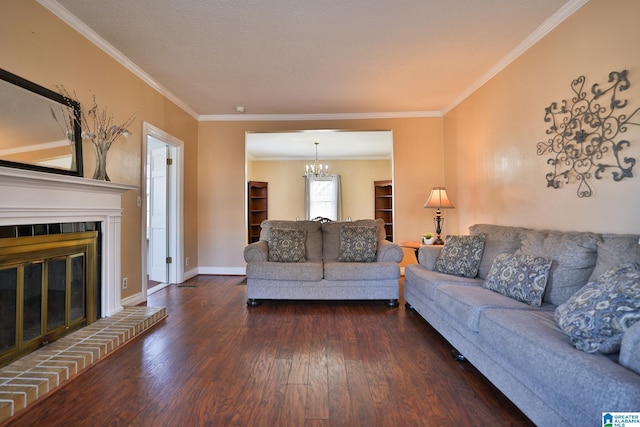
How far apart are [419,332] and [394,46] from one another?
2.66 meters

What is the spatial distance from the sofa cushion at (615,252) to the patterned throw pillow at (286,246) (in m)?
2.61

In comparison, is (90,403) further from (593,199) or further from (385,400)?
(593,199)

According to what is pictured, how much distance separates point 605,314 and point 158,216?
4.85 m

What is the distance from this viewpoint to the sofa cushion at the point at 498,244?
2.63 metres

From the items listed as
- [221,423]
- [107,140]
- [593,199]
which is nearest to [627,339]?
[593,199]

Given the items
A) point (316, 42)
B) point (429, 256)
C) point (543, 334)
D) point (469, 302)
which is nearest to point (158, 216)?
point (316, 42)

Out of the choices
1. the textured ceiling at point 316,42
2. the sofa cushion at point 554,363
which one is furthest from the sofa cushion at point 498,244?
the textured ceiling at point 316,42

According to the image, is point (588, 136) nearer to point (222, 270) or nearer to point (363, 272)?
point (363, 272)

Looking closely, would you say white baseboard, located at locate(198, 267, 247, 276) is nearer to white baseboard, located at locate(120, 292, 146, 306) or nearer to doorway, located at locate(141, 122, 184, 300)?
doorway, located at locate(141, 122, 184, 300)

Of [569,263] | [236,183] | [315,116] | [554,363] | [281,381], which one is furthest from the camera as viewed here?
[236,183]

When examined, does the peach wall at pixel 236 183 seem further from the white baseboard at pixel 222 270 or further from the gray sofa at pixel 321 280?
the gray sofa at pixel 321 280

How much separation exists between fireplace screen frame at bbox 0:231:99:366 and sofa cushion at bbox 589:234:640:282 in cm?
354

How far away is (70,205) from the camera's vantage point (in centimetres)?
234

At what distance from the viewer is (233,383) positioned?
185 cm
